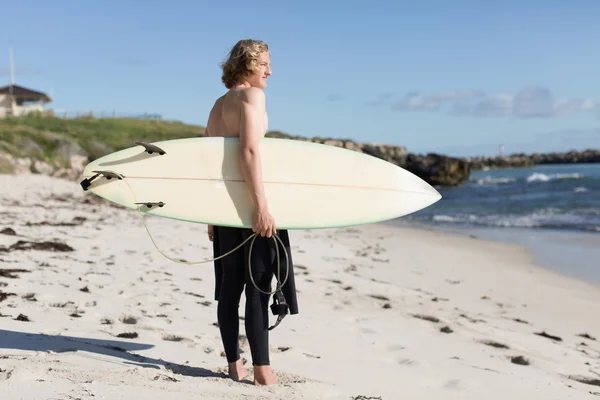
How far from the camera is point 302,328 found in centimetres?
366

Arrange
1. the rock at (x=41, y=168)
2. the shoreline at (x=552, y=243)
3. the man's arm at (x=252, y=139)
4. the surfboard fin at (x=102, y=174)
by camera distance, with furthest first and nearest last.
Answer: the rock at (x=41, y=168), the shoreline at (x=552, y=243), the surfboard fin at (x=102, y=174), the man's arm at (x=252, y=139)

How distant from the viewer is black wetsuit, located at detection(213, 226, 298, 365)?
251cm

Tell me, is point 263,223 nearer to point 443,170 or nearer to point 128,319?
point 128,319

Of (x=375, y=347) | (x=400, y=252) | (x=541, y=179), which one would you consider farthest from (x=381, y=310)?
(x=541, y=179)

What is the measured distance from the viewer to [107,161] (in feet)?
9.32

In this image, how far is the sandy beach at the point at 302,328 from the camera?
243cm

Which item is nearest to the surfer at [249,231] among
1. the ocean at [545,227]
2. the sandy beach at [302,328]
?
the sandy beach at [302,328]

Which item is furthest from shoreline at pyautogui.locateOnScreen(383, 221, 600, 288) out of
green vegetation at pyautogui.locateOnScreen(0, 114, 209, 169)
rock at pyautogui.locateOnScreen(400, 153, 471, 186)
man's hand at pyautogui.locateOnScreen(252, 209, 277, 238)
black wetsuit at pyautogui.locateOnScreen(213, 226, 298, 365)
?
rock at pyautogui.locateOnScreen(400, 153, 471, 186)

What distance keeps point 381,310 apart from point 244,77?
2.56 meters

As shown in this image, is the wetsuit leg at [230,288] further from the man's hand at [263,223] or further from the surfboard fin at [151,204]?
the surfboard fin at [151,204]

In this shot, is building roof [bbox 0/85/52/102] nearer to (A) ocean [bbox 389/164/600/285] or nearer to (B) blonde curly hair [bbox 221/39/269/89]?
(A) ocean [bbox 389/164/600/285]

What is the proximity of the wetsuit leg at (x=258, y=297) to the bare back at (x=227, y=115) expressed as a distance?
0.49m

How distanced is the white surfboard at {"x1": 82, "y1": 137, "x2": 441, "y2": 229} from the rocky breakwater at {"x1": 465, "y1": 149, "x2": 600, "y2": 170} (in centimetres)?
7631

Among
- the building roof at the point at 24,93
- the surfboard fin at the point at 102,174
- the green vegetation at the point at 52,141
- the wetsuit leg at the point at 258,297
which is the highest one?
the building roof at the point at 24,93
